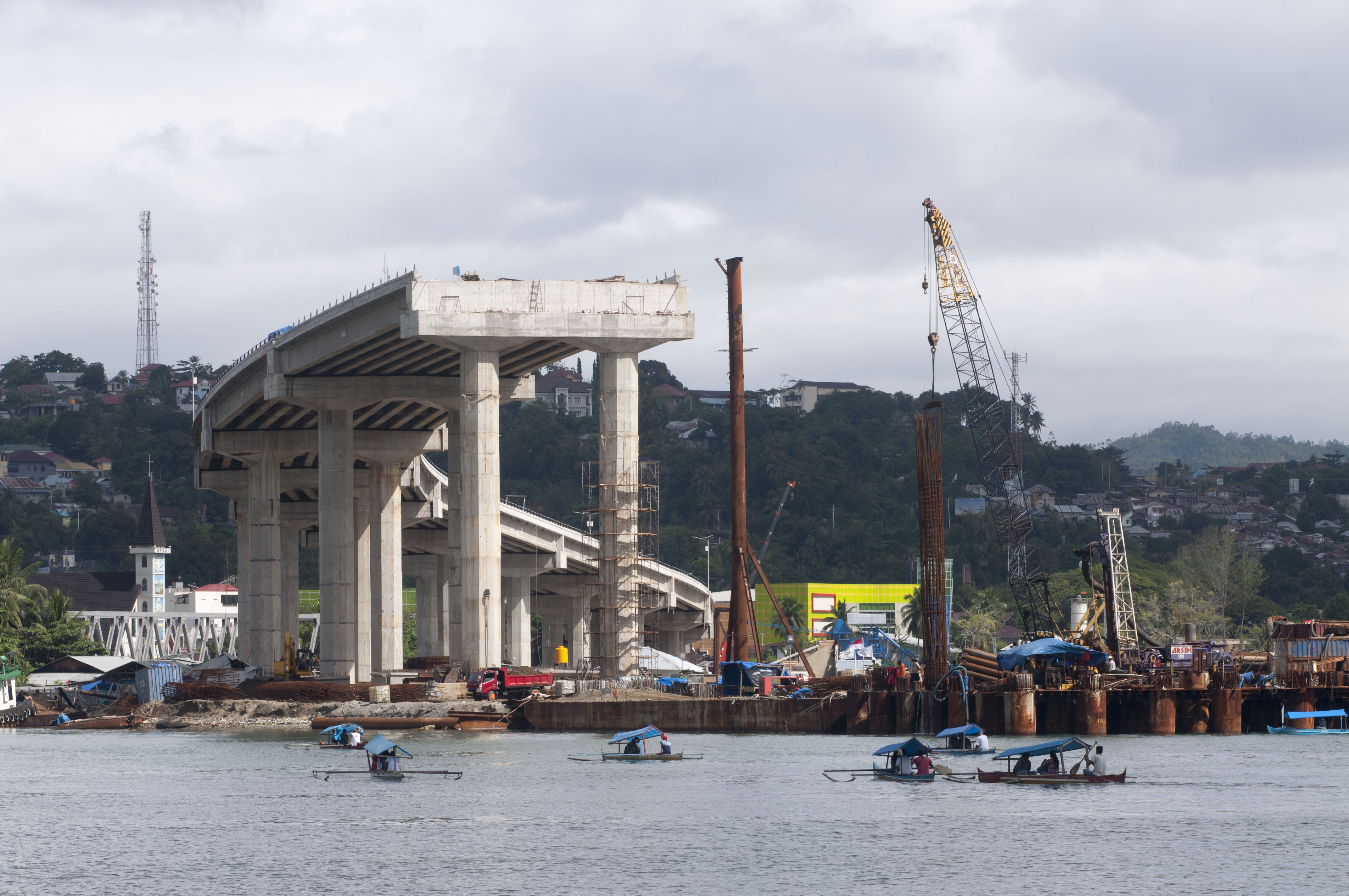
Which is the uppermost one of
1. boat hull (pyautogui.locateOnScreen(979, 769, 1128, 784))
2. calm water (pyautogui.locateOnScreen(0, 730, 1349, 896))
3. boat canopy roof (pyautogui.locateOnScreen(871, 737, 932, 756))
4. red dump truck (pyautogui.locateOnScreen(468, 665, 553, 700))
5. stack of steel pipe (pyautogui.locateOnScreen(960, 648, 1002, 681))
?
stack of steel pipe (pyautogui.locateOnScreen(960, 648, 1002, 681))

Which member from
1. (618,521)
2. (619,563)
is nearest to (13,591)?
(618,521)

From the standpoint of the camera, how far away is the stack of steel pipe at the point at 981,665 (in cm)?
8938

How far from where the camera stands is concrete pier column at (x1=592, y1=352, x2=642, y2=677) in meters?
103

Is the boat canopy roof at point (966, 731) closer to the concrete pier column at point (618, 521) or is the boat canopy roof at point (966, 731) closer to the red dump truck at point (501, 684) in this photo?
the concrete pier column at point (618, 521)

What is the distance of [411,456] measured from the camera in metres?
144

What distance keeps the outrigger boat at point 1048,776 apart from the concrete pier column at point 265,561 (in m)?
81.8

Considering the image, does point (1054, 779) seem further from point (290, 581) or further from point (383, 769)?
point (290, 581)

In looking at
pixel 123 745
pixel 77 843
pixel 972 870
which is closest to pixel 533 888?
pixel 972 870

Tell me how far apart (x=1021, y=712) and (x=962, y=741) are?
3.52 meters

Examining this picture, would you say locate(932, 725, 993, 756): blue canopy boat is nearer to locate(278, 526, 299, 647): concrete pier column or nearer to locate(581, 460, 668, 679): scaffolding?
locate(581, 460, 668, 679): scaffolding

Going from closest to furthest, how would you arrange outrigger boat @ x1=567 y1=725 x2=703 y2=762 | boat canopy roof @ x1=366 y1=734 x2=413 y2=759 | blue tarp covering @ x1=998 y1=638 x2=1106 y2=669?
1. boat canopy roof @ x1=366 y1=734 x2=413 y2=759
2. outrigger boat @ x1=567 y1=725 x2=703 y2=762
3. blue tarp covering @ x1=998 y1=638 x2=1106 y2=669

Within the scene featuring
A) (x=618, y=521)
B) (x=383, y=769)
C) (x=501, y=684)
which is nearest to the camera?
(x=383, y=769)

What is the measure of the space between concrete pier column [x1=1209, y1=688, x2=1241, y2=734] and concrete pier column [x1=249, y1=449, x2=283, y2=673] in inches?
3065

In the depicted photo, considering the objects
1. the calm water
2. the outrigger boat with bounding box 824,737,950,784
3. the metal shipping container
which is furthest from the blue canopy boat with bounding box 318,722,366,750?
the metal shipping container
